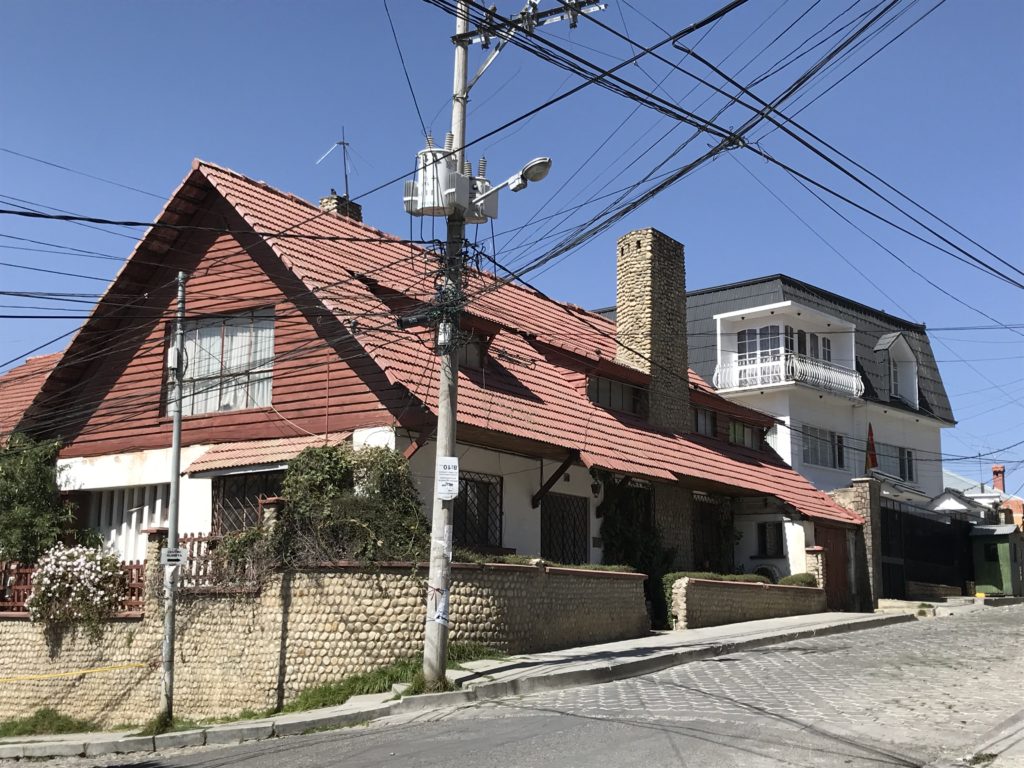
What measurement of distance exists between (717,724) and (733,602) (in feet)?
39.6

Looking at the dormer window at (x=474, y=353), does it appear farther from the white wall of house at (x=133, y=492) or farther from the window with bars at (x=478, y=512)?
the white wall of house at (x=133, y=492)

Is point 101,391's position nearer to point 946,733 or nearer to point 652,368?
point 652,368

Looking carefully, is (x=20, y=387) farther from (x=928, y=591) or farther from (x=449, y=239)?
(x=928, y=591)

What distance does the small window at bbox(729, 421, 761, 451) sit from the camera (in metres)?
29.7

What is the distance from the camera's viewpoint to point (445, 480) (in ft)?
48.4

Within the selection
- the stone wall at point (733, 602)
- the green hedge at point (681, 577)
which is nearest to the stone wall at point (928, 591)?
the stone wall at point (733, 602)

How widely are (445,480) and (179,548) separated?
438 cm

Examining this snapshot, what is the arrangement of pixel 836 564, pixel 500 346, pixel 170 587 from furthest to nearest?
pixel 836 564 < pixel 500 346 < pixel 170 587

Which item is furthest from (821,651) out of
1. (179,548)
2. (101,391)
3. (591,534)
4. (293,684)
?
(101,391)

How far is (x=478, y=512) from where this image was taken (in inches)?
790

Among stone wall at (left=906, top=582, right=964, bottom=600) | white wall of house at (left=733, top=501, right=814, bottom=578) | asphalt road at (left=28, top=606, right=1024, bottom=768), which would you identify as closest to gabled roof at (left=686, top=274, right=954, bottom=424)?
stone wall at (left=906, top=582, right=964, bottom=600)

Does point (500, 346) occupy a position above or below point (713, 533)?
above

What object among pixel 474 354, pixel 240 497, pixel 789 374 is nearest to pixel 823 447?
pixel 789 374

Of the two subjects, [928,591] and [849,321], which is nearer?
[928,591]
